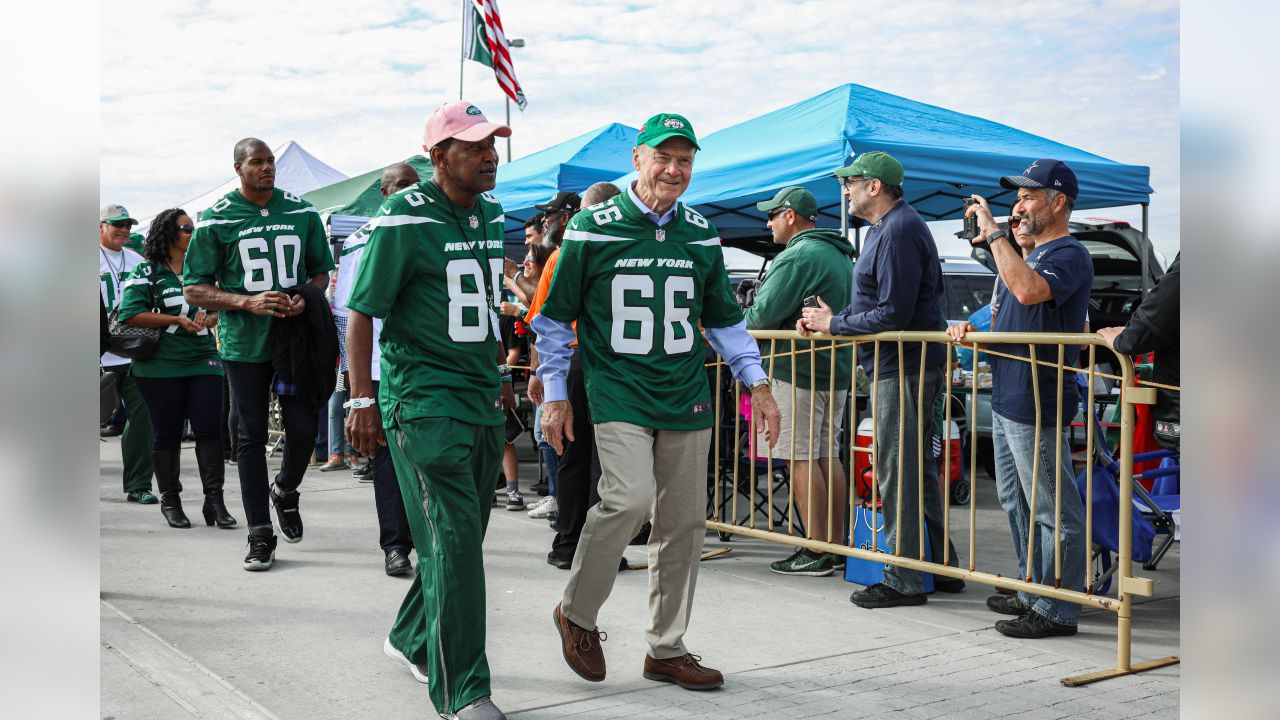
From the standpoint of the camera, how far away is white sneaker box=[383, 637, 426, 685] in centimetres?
418

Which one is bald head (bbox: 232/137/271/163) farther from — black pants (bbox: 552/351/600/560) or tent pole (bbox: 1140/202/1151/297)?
tent pole (bbox: 1140/202/1151/297)

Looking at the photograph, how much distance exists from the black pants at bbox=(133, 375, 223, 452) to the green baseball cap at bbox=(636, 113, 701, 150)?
14.1 feet

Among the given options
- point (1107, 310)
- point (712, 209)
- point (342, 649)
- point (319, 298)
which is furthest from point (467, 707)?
point (1107, 310)

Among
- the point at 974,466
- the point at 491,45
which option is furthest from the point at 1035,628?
the point at 491,45

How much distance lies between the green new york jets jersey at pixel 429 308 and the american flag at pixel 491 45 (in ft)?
45.9

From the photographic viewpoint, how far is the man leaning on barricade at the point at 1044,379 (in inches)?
190

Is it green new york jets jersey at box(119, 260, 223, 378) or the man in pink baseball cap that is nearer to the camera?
the man in pink baseball cap

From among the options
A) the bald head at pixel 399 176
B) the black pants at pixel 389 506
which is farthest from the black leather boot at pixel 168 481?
the bald head at pixel 399 176

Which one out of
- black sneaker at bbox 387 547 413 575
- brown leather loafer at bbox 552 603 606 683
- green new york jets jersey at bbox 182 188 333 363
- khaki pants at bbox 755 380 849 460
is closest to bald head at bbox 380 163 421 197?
green new york jets jersey at bbox 182 188 333 363

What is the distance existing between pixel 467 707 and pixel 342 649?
1.23m

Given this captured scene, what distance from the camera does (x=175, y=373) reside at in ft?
23.9

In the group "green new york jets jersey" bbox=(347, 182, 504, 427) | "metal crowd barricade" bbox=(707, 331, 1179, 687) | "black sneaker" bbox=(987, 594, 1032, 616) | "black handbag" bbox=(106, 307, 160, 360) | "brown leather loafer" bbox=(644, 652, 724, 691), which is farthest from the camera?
"black handbag" bbox=(106, 307, 160, 360)

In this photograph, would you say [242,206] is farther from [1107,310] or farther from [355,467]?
[1107,310]

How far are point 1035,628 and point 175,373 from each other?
5.35 m
